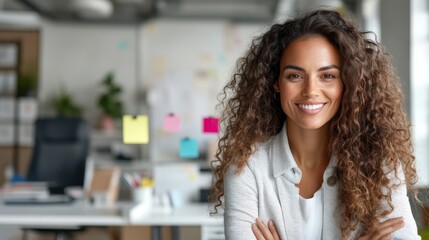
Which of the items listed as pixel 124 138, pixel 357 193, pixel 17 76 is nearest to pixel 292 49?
pixel 357 193

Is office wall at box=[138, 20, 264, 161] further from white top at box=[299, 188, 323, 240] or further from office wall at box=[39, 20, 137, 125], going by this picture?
white top at box=[299, 188, 323, 240]

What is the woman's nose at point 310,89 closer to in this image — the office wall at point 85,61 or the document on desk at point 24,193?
the document on desk at point 24,193

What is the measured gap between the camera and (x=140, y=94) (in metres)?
7.69

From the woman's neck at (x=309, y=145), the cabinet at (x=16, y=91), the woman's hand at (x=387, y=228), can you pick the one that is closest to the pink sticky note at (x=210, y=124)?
the woman's neck at (x=309, y=145)

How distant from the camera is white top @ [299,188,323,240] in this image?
5.40ft

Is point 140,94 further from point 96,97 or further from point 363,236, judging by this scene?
point 363,236

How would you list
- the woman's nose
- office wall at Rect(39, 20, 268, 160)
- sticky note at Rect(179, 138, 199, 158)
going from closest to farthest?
the woman's nose, sticky note at Rect(179, 138, 199, 158), office wall at Rect(39, 20, 268, 160)

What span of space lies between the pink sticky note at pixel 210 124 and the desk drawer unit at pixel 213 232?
1.76 feet

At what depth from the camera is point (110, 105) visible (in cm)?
737

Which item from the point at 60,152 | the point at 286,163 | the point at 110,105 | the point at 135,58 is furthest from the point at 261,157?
the point at 135,58

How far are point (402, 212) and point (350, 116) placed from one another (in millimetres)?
325

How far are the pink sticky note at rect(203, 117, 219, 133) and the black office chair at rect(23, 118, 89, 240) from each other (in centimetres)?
152

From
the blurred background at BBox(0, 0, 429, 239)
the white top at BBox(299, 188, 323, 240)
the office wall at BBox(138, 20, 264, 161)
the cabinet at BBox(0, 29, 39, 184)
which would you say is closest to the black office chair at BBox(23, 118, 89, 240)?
the white top at BBox(299, 188, 323, 240)

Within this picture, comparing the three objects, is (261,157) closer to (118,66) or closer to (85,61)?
(118,66)
